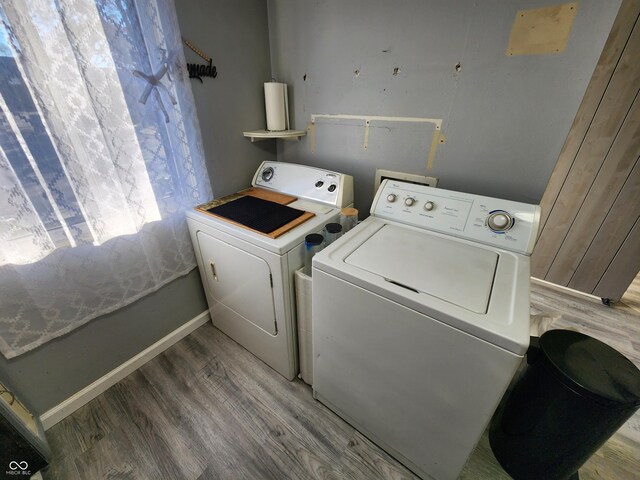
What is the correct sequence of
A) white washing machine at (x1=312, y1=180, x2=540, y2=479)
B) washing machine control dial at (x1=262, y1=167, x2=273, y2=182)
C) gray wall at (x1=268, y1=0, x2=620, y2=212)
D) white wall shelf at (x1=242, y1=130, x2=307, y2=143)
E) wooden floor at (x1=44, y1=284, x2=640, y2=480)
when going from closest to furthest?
white washing machine at (x1=312, y1=180, x2=540, y2=479), gray wall at (x1=268, y1=0, x2=620, y2=212), wooden floor at (x1=44, y1=284, x2=640, y2=480), white wall shelf at (x1=242, y1=130, x2=307, y2=143), washing machine control dial at (x1=262, y1=167, x2=273, y2=182)

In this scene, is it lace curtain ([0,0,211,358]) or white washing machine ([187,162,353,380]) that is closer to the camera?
lace curtain ([0,0,211,358])

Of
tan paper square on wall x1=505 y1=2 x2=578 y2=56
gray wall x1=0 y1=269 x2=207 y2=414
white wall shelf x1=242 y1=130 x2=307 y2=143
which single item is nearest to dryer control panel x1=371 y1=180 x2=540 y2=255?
tan paper square on wall x1=505 y1=2 x2=578 y2=56

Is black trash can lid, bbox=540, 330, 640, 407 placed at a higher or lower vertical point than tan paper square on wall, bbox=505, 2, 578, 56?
lower

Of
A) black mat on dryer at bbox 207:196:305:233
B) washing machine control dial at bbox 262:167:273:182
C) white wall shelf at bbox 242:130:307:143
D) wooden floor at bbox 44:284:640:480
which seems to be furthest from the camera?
washing machine control dial at bbox 262:167:273:182

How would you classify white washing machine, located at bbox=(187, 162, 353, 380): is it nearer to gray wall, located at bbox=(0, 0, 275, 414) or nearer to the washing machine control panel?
the washing machine control panel

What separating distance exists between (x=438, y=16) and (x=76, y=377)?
2.51 meters

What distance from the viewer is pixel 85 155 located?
1.07 metres

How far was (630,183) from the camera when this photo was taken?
179 cm

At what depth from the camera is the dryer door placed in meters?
1.31

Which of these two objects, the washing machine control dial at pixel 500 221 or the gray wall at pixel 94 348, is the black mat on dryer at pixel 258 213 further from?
the washing machine control dial at pixel 500 221

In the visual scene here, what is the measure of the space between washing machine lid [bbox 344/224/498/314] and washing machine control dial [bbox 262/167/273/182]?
926mm

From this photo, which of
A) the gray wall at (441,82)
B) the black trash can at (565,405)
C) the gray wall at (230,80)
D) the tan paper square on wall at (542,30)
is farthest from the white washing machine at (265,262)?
the black trash can at (565,405)

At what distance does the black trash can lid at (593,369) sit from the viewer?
0.88 metres

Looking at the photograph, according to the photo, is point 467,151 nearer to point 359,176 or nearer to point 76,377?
point 359,176
